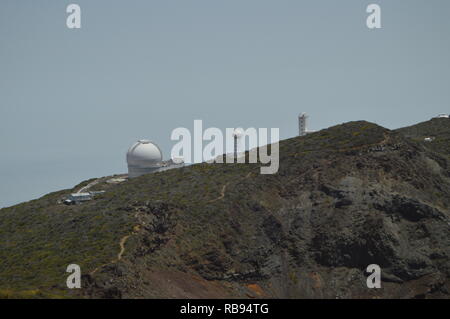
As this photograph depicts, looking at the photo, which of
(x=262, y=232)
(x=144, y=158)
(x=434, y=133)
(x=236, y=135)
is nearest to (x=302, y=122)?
(x=236, y=135)

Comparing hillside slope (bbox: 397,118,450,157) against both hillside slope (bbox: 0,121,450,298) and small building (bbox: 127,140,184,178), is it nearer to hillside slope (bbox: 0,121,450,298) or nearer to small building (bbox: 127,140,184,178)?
hillside slope (bbox: 0,121,450,298)

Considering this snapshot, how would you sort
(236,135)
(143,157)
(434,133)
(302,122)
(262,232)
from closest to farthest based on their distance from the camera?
(262,232)
(236,135)
(143,157)
(302,122)
(434,133)

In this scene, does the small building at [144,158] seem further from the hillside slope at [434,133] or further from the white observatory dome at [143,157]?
the hillside slope at [434,133]

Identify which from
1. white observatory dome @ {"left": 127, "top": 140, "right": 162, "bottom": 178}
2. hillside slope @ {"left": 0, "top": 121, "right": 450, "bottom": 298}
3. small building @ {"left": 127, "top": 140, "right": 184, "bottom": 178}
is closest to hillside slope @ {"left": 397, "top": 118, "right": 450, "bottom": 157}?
hillside slope @ {"left": 0, "top": 121, "right": 450, "bottom": 298}

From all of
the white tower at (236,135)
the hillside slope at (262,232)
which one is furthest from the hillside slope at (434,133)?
the white tower at (236,135)

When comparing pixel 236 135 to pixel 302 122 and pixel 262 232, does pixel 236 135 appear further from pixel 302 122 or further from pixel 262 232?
pixel 262 232

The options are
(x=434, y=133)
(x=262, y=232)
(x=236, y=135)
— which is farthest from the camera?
(x=434, y=133)

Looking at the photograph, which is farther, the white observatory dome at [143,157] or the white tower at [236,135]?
the white observatory dome at [143,157]
